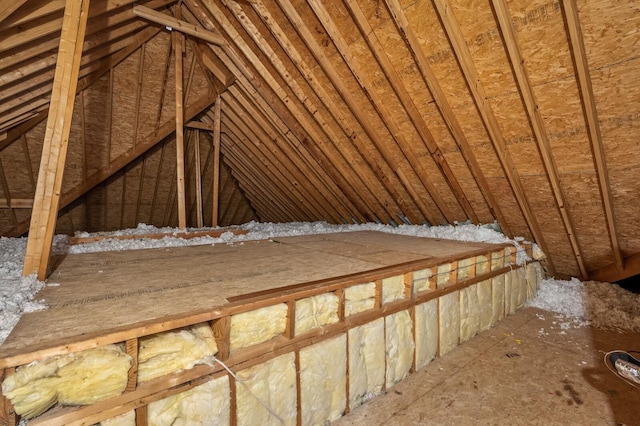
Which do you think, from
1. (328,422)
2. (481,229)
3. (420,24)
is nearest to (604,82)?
(420,24)

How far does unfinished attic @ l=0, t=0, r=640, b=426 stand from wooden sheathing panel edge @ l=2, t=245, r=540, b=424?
0.01 m

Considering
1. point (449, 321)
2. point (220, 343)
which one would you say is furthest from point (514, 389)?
point (220, 343)

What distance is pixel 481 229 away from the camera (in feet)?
14.3

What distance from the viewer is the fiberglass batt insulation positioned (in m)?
1.69

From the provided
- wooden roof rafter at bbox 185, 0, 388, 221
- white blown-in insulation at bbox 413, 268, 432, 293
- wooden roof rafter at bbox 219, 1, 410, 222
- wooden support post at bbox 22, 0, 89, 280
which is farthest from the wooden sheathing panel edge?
wooden roof rafter at bbox 185, 0, 388, 221

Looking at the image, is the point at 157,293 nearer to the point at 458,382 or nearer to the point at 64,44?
the point at 64,44

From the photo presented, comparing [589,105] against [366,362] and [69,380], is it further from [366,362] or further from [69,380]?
[69,380]

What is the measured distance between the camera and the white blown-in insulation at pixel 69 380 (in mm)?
1159

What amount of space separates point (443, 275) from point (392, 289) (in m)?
0.82

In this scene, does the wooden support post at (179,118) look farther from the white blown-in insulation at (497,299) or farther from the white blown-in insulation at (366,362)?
the white blown-in insulation at (497,299)

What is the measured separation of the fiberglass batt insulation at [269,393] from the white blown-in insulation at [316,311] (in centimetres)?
22

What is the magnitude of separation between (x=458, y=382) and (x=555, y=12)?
121 inches

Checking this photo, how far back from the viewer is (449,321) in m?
3.03

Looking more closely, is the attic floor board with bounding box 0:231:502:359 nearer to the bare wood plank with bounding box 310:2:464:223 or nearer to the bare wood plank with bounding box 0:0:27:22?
the bare wood plank with bounding box 310:2:464:223
